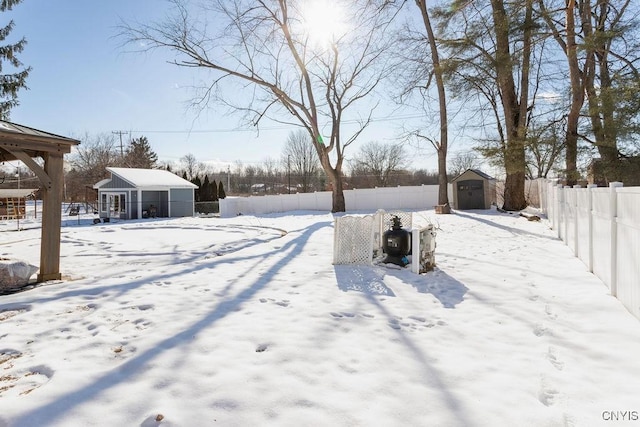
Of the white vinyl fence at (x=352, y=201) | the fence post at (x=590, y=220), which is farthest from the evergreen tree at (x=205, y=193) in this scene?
the fence post at (x=590, y=220)

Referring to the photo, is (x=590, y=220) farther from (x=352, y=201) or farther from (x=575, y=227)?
(x=352, y=201)

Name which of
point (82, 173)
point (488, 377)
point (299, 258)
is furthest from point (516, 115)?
point (82, 173)

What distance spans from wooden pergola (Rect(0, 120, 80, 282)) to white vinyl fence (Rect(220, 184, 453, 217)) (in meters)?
16.9

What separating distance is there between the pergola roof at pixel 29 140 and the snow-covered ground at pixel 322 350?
196 centimetres

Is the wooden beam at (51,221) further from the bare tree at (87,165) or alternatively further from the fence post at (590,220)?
the bare tree at (87,165)

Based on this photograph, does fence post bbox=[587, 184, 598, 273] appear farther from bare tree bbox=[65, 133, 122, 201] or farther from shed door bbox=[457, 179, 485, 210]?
bare tree bbox=[65, 133, 122, 201]

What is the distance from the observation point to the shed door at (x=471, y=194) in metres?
17.0

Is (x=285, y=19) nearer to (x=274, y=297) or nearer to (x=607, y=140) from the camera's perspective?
(x=607, y=140)

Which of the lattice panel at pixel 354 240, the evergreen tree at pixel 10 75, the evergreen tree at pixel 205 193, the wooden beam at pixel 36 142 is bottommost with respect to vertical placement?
the lattice panel at pixel 354 240

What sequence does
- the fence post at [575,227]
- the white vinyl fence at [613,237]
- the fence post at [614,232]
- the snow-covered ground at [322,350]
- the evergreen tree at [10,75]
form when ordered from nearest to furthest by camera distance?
1. the snow-covered ground at [322,350]
2. the white vinyl fence at [613,237]
3. the fence post at [614,232]
4. the fence post at [575,227]
5. the evergreen tree at [10,75]

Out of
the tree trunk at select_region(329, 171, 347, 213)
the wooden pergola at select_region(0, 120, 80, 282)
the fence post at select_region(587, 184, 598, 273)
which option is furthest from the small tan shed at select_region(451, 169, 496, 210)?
the wooden pergola at select_region(0, 120, 80, 282)

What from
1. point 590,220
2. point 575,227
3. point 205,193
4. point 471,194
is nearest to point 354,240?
point 590,220

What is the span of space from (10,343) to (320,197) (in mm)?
→ 20062

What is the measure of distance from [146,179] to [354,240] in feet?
68.6
